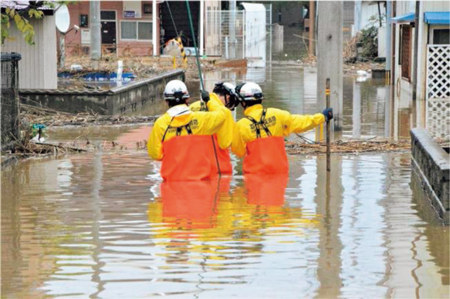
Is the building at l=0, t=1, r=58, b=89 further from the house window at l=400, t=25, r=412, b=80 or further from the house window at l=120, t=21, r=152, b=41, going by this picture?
the house window at l=120, t=21, r=152, b=41

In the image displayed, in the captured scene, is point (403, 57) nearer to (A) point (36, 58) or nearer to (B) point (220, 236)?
(A) point (36, 58)

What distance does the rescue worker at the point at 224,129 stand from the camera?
39.3 feet

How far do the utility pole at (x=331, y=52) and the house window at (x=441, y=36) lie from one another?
31.6 feet

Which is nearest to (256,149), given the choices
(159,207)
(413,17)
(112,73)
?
(159,207)

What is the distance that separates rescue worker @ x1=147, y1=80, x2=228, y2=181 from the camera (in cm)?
1162

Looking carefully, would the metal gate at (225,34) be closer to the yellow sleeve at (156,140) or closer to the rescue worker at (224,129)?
the rescue worker at (224,129)

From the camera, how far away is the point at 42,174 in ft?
42.7

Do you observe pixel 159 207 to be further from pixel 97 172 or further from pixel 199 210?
pixel 97 172

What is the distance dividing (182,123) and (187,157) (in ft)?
1.35


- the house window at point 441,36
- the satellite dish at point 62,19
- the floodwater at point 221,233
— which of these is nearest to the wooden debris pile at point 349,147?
the floodwater at point 221,233

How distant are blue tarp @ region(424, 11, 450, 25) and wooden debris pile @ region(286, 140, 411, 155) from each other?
1054 cm

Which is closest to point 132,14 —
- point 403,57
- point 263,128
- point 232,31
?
point 232,31

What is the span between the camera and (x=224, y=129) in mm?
11953

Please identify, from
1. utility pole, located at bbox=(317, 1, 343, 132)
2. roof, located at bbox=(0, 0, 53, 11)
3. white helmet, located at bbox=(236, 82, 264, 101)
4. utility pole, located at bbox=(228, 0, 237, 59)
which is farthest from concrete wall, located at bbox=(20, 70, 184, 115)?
utility pole, located at bbox=(228, 0, 237, 59)
